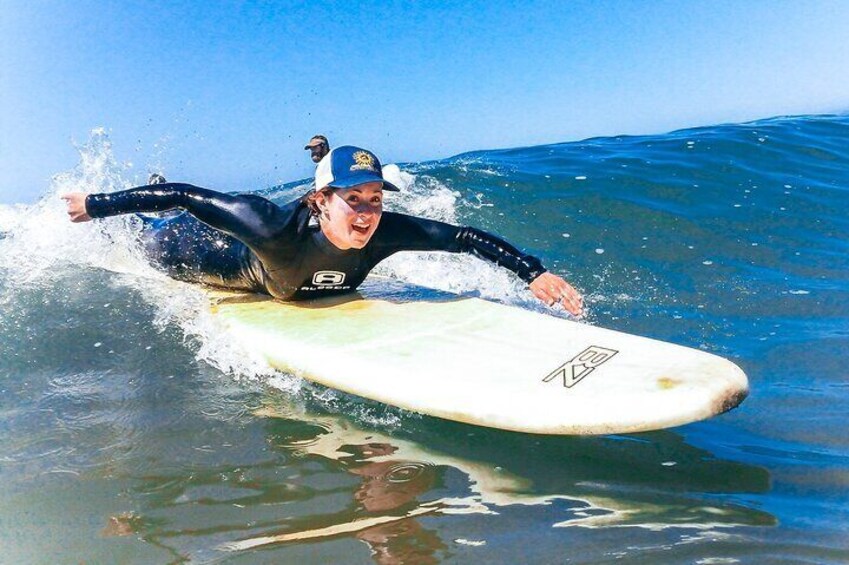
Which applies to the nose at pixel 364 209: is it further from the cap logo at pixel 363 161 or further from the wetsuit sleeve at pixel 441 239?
the wetsuit sleeve at pixel 441 239

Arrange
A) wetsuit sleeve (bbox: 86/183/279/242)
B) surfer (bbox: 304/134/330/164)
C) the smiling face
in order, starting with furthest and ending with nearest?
1. surfer (bbox: 304/134/330/164)
2. wetsuit sleeve (bbox: 86/183/279/242)
3. the smiling face

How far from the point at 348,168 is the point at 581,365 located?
179 cm

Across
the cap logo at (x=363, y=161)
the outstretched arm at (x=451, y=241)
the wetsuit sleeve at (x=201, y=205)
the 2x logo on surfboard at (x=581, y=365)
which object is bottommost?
the 2x logo on surfboard at (x=581, y=365)

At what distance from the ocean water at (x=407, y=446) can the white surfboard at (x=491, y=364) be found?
0.17 m

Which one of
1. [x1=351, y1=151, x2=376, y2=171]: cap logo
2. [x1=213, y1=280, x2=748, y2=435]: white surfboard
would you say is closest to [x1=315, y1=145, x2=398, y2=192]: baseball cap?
[x1=351, y1=151, x2=376, y2=171]: cap logo

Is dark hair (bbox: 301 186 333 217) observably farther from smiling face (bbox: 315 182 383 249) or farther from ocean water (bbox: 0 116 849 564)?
ocean water (bbox: 0 116 849 564)

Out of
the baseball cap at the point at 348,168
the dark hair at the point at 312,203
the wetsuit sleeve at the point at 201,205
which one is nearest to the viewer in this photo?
the baseball cap at the point at 348,168

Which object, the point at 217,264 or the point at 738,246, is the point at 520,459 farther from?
the point at 738,246

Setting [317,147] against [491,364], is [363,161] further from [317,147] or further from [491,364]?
[317,147]

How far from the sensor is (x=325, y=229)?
4.17 meters

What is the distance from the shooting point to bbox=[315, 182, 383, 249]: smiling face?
3887 millimetres

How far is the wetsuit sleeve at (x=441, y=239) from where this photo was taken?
173 inches

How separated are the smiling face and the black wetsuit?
0.17 metres

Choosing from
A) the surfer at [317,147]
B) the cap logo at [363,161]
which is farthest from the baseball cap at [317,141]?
the cap logo at [363,161]
